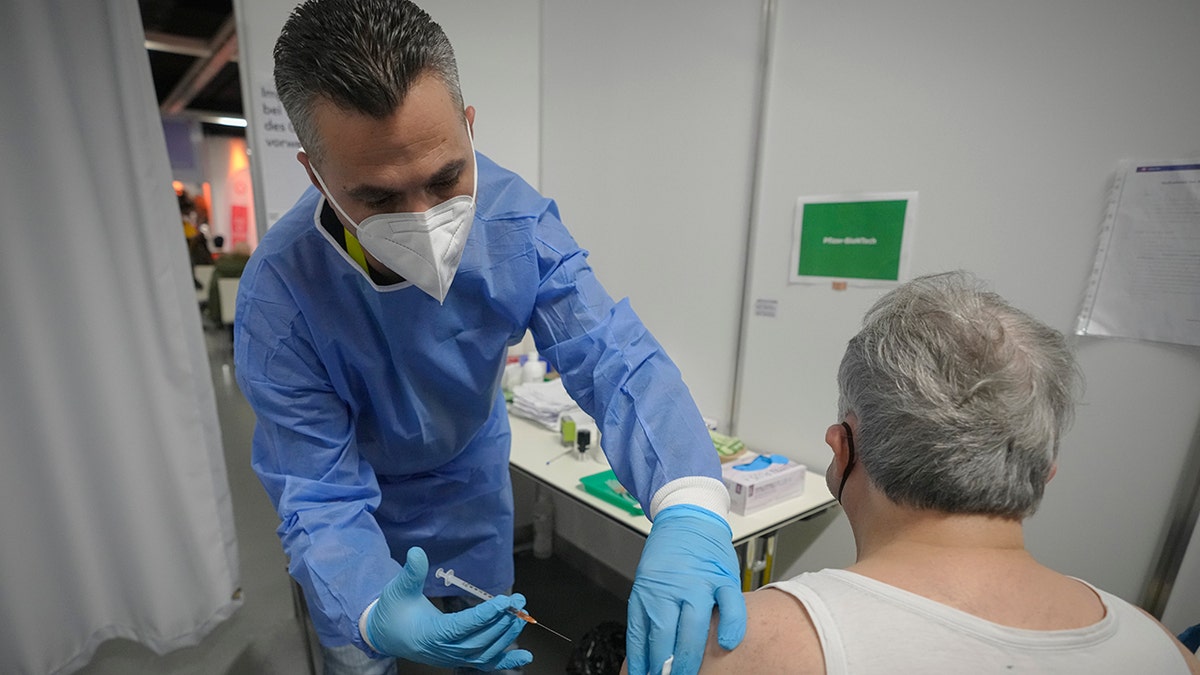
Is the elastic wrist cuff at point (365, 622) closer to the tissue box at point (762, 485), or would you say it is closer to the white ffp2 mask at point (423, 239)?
the white ffp2 mask at point (423, 239)

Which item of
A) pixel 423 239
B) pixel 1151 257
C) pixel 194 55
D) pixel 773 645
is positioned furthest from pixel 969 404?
pixel 194 55

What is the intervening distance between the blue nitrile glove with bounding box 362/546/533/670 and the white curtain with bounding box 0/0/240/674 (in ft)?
4.76

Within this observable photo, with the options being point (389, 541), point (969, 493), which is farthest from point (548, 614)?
point (969, 493)

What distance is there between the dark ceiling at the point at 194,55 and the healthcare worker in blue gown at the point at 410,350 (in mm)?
3617

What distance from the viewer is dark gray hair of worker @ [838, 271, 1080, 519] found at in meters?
0.66

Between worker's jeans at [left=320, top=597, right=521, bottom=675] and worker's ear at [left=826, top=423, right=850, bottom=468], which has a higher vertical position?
worker's ear at [left=826, top=423, right=850, bottom=468]

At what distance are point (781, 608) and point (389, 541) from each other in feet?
3.19

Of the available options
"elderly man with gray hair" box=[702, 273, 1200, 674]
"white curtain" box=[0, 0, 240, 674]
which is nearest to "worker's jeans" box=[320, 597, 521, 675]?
"elderly man with gray hair" box=[702, 273, 1200, 674]

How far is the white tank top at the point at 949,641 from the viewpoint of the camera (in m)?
0.60

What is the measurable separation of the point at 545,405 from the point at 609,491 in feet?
2.16

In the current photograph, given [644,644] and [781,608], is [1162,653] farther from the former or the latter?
[644,644]

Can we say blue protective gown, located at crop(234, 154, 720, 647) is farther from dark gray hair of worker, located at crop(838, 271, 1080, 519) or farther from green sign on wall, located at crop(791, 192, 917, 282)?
green sign on wall, located at crop(791, 192, 917, 282)

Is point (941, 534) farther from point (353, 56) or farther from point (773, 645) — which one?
point (353, 56)

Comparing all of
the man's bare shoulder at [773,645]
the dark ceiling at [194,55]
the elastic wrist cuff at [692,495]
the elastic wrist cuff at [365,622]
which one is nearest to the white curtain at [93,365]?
the elastic wrist cuff at [365,622]
